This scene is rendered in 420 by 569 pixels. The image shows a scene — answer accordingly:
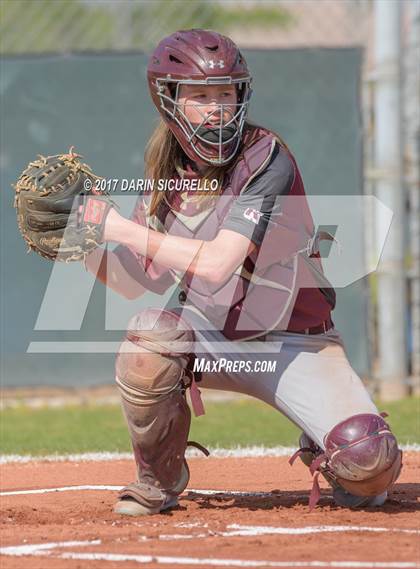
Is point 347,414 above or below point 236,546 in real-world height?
above

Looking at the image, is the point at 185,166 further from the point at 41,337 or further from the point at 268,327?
the point at 41,337

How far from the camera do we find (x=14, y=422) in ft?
24.5

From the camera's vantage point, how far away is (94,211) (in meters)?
3.94

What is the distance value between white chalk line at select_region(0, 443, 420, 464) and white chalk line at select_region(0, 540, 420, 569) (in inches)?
87.8

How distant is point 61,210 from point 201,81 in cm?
68

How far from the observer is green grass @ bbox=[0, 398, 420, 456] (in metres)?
6.37

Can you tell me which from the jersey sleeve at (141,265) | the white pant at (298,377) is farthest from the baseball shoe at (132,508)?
the jersey sleeve at (141,265)

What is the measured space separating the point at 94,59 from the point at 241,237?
4343 millimetres

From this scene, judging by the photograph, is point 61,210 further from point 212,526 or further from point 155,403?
point 212,526

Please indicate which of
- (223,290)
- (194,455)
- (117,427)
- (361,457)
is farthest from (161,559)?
(117,427)

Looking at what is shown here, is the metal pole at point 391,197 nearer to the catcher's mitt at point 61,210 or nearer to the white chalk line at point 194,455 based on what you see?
the white chalk line at point 194,455

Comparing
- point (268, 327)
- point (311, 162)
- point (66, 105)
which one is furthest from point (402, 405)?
point (268, 327)

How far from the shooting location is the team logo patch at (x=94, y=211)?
12.9ft

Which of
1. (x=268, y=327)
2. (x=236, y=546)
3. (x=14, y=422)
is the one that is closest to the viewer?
(x=236, y=546)
